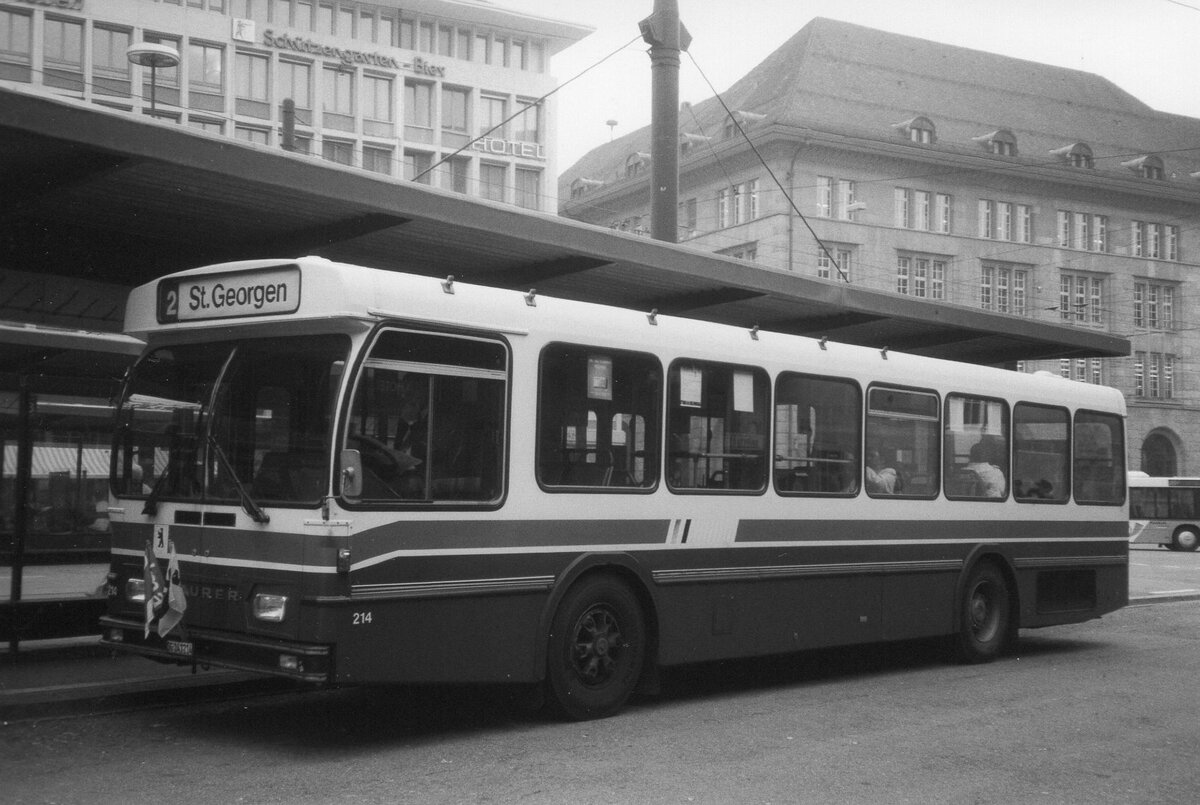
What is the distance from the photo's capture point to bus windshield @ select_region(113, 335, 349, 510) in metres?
8.13

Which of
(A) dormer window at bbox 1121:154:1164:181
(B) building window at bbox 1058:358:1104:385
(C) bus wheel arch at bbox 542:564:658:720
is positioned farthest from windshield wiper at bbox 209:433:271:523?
(A) dormer window at bbox 1121:154:1164:181

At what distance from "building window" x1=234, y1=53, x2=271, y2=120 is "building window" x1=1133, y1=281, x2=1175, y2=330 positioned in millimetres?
43256

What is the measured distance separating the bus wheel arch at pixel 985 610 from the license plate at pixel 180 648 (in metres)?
7.07

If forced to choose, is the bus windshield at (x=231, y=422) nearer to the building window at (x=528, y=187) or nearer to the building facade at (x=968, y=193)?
the building facade at (x=968, y=193)

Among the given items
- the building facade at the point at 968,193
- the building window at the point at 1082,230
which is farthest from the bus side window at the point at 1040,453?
the building window at the point at 1082,230

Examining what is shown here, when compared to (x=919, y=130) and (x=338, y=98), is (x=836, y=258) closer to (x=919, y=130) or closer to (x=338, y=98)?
(x=919, y=130)

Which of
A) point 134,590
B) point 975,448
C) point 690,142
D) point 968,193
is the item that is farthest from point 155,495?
point 968,193

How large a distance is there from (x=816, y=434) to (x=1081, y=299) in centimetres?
6535

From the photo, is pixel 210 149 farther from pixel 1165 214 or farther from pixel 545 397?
pixel 1165 214

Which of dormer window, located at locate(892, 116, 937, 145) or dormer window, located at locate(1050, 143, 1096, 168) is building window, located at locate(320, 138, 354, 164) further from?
dormer window, located at locate(1050, 143, 1096, 168)

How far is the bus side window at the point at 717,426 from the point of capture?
10195 mm

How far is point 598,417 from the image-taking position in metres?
9.58

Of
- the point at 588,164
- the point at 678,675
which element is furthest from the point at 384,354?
the point at 588,164

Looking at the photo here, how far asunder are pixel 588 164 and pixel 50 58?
41600 mm
